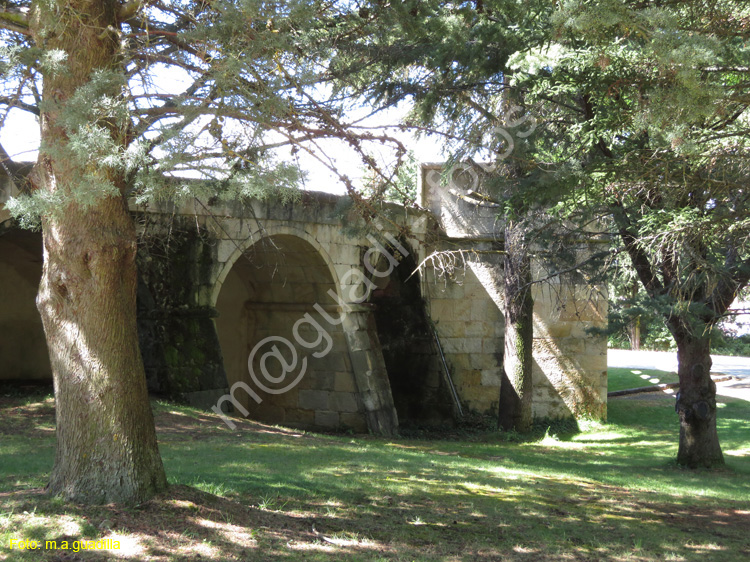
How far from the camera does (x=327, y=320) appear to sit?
39.2 ft


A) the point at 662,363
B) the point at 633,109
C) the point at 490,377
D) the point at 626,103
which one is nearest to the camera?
the point at 633,109

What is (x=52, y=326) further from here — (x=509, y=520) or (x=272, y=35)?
(x=509, y=520)

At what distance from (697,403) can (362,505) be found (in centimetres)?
531

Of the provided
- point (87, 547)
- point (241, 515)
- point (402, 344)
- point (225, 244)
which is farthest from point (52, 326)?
point (402, 344)

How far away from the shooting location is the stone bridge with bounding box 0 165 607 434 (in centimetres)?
974

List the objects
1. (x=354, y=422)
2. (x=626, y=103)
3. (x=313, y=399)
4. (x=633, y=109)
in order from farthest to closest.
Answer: (x=313, y=399) → (x=354, y=422) → (x=626, y=103) → (x=633, y=109)

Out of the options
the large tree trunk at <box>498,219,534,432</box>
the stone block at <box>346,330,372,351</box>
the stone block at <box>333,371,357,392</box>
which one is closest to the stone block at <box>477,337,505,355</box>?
the large tree trunk at <box>498,219,534,432</box>

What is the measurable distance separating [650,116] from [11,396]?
8.62 meters

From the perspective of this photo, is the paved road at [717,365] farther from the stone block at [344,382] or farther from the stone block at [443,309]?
the stone block at [344,382]

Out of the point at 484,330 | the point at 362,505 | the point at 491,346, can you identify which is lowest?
the point at 362,505

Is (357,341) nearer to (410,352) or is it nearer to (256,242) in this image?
(410,352)

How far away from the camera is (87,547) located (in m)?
3.71

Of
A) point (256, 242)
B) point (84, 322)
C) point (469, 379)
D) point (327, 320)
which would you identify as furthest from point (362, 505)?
point (469, 379)

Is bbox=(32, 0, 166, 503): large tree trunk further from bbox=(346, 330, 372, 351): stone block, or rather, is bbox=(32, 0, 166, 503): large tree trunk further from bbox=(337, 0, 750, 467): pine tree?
bbox=(346, 330, 372, 351): stone block
